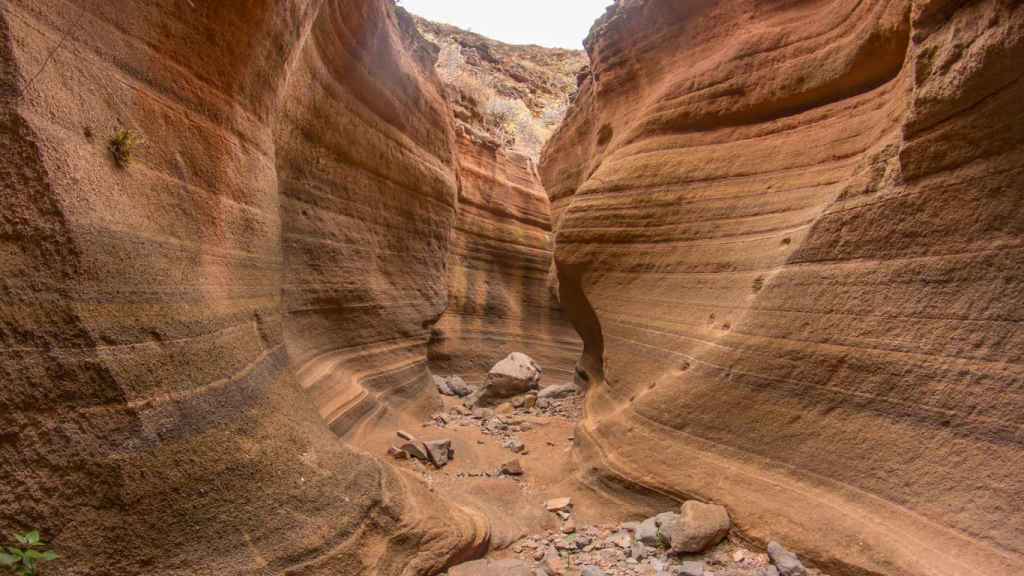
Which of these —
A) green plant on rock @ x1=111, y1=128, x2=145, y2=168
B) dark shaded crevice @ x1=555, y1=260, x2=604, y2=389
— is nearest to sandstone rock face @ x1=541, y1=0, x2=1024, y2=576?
dark shaded crevice @ x1=555, y1=260, x2=604, y2=389

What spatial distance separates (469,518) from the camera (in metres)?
3.47

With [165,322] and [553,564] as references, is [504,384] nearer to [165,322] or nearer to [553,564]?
[553,564]

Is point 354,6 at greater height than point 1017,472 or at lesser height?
greater

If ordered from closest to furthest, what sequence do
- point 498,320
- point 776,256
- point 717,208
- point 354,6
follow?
point 776,256, point 717,208, point 354,6, point 498,320

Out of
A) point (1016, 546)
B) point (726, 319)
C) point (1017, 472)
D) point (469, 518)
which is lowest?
point (469, 518)

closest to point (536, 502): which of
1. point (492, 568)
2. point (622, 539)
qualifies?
point (622, 539)

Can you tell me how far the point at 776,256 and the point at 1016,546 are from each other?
2137 mm

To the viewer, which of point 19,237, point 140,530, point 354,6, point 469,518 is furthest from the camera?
point 354,6

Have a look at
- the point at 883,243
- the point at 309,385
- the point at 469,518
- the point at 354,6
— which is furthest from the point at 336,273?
the point at 883,243

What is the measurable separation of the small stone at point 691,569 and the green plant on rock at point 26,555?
3.17 m

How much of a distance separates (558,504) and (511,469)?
0.85 m

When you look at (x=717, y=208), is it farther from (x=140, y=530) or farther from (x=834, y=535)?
(x=140, y=530)

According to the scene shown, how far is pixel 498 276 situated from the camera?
1153 cm

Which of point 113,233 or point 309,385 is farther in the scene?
point 309,385
